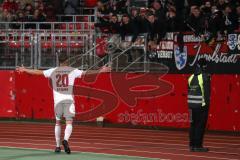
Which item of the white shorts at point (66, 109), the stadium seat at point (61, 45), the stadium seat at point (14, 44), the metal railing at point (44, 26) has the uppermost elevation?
the metal railing at point (44, 26)

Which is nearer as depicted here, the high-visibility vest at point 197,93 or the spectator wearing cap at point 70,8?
the high-visibility vest at point 197,93

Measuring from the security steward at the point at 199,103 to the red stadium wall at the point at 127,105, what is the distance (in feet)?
14.2

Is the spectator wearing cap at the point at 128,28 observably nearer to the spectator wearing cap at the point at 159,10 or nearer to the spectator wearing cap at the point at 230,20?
the spectator wearing cap at the point at 159,10

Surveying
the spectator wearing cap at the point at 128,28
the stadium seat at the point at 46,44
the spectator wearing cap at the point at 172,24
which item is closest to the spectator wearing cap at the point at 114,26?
the spectator wearing cap at the point at 128,28

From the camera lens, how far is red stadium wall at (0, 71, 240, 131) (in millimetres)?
18938

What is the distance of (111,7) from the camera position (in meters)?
24.7

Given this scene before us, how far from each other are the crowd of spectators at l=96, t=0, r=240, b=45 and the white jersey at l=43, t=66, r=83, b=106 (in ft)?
21.2

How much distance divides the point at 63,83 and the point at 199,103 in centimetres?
305

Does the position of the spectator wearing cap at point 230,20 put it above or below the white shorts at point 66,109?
above

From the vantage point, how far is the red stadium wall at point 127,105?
746 inches

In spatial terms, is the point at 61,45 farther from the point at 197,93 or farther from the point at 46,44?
the point at 197,93

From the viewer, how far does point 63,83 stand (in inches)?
550

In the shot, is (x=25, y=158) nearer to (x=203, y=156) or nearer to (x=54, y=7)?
(x=203, y=156)

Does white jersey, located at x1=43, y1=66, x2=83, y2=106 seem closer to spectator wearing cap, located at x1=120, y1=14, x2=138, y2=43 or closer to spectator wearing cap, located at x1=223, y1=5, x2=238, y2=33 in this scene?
spectator wearing cap, located at x1=223, y1=5, x2=238, y2=33
